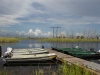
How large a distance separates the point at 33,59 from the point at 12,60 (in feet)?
6.00

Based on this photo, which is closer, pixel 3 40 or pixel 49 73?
pixel 49 73

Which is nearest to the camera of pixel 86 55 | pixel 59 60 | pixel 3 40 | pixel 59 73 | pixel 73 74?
pixel 73 74

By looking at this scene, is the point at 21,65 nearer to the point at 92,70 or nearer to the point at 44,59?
the point at 44,59

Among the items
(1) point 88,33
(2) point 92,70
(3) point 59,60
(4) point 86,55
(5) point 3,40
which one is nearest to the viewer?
(2) point 92,70

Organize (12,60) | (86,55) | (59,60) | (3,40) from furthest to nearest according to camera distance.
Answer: (3,40), (86,55), (59,60), (12,60)

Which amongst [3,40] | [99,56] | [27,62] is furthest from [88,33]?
[27,62]

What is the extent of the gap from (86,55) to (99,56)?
1904 millimetres

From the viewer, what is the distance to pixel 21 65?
43.1 ft

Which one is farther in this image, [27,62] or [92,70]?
[27,62]

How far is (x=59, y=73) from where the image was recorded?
10078 millimetres

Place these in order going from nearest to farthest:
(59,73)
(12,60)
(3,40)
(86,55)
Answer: (59,73) → (12,60) → (86,55) → (3,40)

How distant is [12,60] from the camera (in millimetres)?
13125

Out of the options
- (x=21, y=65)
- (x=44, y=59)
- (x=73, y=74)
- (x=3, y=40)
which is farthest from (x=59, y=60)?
(x=3, y=40)

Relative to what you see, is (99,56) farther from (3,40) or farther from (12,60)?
(3,40)
